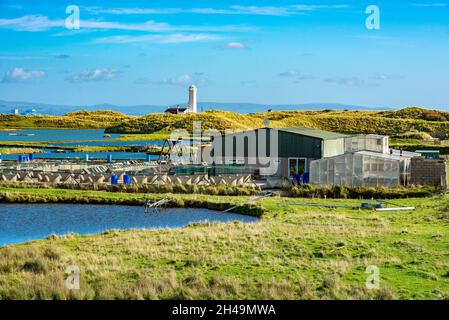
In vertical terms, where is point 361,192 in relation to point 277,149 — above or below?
below

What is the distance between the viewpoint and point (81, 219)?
26109 mm

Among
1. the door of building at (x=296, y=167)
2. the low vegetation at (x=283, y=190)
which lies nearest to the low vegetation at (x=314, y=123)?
the door of building at (x=296, y=167)

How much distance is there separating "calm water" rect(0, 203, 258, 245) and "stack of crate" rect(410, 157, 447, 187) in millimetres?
10660

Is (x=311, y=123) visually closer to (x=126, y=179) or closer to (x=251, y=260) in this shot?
(x=126, y=179)

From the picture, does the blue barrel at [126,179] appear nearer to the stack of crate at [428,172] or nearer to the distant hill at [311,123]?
the stack of crate at [428,172]

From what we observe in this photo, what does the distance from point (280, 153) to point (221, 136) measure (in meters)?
4.86

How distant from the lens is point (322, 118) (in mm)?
107312

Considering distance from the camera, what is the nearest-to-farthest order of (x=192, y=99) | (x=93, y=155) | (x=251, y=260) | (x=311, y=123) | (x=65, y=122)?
(x=251, y=260) → (x=93, y=155) → (x=311, y=123) → (x=65, y=122) → (x=192, y=99)

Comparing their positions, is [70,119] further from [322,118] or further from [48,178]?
[48,178]

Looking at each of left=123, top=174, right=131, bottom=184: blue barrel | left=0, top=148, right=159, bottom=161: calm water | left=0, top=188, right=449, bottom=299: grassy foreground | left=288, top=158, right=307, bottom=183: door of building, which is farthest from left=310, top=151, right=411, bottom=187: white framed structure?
left=0, top=148, right=159, bottom=161: calm water

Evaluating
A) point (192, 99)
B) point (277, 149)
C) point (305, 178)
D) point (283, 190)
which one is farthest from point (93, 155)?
point (192, 99)

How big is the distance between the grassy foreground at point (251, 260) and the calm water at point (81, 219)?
2226mm

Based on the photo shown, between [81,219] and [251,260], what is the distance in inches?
455
